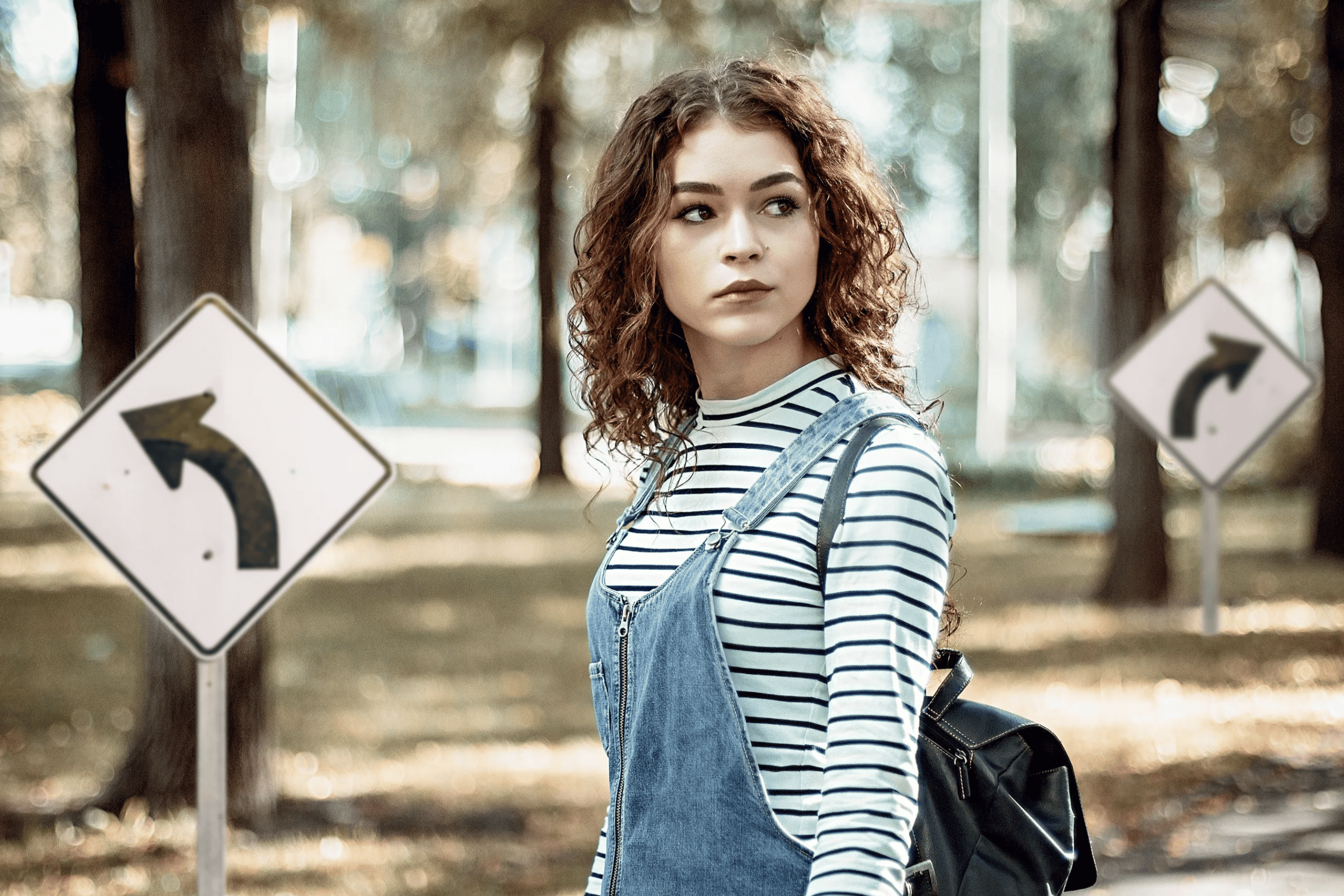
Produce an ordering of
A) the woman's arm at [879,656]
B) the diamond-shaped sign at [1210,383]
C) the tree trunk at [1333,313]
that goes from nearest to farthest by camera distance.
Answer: the woman's arm at [879,656]
the diamond-shaped sign at [1210,383]
the tree trunk at [1333,313]

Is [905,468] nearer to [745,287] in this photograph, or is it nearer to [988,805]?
[745,287]

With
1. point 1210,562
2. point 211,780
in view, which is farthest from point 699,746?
point 1210,562

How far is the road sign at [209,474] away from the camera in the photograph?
396 centimetres

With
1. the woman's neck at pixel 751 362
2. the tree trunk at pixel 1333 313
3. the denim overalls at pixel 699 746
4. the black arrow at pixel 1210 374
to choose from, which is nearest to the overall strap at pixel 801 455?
the denim overalls at pixel 699 746

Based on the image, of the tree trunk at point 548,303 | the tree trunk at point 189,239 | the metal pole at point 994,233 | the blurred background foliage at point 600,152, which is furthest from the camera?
the metal pole at point 994,233

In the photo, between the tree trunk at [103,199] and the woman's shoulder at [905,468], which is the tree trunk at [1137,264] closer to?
the tree trunk at [103,199]

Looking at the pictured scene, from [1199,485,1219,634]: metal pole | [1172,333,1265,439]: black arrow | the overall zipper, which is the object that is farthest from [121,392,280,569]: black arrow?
[1199,485,1219,634]: metal pole

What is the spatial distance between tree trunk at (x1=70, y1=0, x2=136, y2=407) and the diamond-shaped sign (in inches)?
202

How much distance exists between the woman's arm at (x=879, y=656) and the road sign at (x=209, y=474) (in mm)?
2451

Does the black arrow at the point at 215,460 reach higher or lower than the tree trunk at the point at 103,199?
lower

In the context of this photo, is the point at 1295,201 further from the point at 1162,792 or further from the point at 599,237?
the point at 599,237

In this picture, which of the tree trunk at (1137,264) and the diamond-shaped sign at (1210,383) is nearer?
the diamond-shaped sign at (1210,383)

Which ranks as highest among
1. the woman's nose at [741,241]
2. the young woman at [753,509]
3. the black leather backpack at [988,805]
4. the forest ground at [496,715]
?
the woman's nose at [741,241]

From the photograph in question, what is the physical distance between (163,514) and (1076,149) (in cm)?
3433
